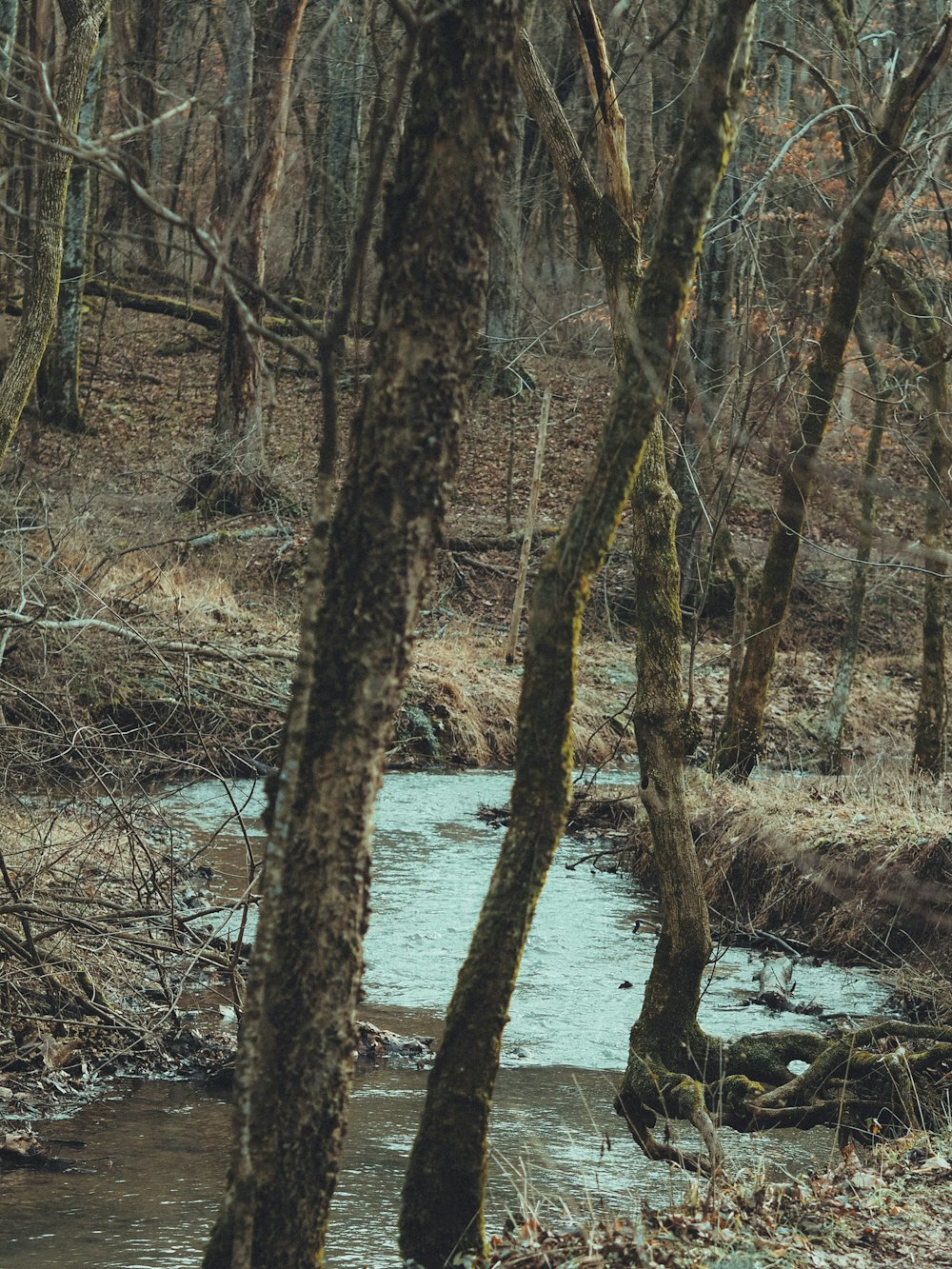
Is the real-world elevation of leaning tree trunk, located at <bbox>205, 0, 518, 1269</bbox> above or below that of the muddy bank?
above

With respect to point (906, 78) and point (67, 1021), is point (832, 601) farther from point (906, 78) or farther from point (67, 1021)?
point (67, 1021)

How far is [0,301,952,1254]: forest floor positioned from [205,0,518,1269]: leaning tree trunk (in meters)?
0.26

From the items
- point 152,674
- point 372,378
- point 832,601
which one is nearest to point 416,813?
point 152,674

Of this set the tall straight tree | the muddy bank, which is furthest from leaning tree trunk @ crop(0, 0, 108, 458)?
the tall straight tree

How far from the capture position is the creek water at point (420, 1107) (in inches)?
187

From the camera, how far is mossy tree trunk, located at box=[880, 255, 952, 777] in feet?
37.7

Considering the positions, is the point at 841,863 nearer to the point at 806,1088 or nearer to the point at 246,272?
the point at 806,1088

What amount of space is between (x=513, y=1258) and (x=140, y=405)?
2328cm

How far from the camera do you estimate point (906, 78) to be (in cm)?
895

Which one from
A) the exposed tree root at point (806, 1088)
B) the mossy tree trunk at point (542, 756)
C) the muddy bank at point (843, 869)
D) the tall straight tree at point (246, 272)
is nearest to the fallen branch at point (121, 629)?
the exposed tree root at point (806, 1088)

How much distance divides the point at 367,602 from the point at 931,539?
9.91m

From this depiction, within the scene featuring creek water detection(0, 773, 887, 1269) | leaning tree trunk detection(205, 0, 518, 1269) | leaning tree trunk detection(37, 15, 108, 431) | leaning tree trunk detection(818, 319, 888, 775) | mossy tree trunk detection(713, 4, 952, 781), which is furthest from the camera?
leaning tree trunk detection(37, 15, 108, 431)

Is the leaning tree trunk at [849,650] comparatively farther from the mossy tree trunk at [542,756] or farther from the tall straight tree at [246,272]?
the mossy tree trunk at [542,756]

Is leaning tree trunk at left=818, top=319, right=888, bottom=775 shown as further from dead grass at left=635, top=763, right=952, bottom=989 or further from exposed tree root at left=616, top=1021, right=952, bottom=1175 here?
exposed tree root at left=616, top=1021, right=952, bottom=1175
